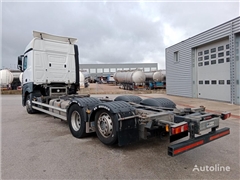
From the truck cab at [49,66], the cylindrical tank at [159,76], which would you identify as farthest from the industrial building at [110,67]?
the truck cab at [49,66]

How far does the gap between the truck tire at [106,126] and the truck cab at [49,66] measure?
→ 4753 millimetres

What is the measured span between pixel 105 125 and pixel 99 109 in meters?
0.42

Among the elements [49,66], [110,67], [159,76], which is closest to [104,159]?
[49,66]

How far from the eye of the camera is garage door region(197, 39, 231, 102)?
1230cm

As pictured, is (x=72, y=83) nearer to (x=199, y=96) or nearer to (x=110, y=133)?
(x=110, y=133)

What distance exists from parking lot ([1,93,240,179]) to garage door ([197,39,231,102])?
8.31m

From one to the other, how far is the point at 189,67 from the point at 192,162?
13.4 metres

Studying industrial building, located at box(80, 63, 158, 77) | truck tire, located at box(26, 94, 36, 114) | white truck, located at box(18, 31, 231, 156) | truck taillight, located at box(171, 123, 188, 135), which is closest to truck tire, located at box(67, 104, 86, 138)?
white truck, located at box(18, 31, 231, 156)

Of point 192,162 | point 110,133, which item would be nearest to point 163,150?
point 192,162

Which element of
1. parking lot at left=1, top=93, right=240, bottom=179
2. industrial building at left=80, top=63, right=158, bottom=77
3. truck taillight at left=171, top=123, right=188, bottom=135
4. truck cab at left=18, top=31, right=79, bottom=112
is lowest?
parking lot at left=1, top=93, right=240, bottom=179

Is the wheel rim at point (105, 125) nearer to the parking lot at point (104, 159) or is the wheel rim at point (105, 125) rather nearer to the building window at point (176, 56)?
the parking lot at point (104, 159)

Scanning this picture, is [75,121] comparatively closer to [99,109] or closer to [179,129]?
[99,109]

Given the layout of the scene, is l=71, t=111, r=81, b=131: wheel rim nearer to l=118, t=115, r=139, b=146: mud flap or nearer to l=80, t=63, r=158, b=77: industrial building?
l=118, t=115, r=139, b=146: mud flap

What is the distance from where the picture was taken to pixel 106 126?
409 centimetres
